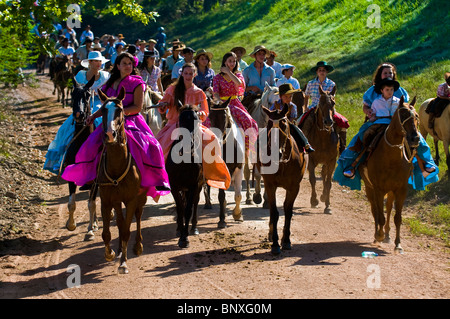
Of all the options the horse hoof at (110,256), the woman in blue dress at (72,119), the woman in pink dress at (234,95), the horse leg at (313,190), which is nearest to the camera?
the horse hoof at (110,256)

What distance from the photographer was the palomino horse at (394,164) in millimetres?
10547

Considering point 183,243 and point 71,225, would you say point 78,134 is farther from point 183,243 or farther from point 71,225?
point 183,243

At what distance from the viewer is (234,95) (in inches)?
→ 537

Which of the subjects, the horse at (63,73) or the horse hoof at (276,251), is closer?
the horse hoof at (276,251)

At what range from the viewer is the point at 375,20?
104ft

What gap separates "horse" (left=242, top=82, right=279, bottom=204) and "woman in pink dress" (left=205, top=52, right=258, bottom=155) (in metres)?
0.79

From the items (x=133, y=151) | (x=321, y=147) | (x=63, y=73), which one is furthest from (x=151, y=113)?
(x=63, y=73)

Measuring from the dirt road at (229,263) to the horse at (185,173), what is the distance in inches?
18.7

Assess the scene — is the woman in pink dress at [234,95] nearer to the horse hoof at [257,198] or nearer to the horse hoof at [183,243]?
the horse hoof at [257,198]

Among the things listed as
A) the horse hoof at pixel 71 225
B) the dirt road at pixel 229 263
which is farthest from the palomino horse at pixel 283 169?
the horse hoof at pixel 71 225

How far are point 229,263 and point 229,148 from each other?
3.36 metres

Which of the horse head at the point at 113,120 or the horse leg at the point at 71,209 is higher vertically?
the horse head at the point at 113,120
